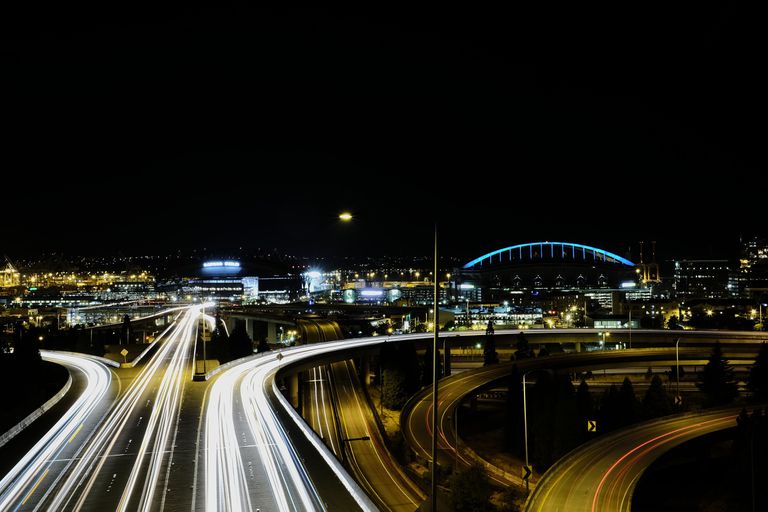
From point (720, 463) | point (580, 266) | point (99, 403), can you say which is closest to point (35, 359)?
point (99, 403)

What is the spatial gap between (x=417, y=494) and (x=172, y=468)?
708 cm

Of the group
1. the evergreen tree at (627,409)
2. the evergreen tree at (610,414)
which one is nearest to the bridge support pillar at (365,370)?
the evergreen tree at (610,414)

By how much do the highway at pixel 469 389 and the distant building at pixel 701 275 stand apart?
10250 cm

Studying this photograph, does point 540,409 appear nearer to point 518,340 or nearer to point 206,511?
point 518,340

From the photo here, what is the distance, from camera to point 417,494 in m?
16.4

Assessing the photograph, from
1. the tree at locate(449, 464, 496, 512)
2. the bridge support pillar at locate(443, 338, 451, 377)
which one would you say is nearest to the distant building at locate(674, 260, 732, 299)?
the bridge support pillar at locate(443, 338, 451, 377)

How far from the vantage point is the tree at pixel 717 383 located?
30598 mm

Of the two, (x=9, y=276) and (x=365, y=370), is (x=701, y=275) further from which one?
(x=9, y=276)

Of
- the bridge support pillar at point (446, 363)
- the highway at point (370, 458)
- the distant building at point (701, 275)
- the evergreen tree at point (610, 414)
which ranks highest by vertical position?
the distant building at point (701, 275)

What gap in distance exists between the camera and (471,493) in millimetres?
14484

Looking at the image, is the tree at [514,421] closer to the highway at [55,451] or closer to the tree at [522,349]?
the tree at [522,349]

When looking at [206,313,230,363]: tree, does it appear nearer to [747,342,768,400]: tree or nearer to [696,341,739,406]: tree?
[696,341,739,406]: tree

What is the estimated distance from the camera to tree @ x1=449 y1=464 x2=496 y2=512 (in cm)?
1446

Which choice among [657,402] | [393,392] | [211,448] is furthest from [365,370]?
[211,448]
